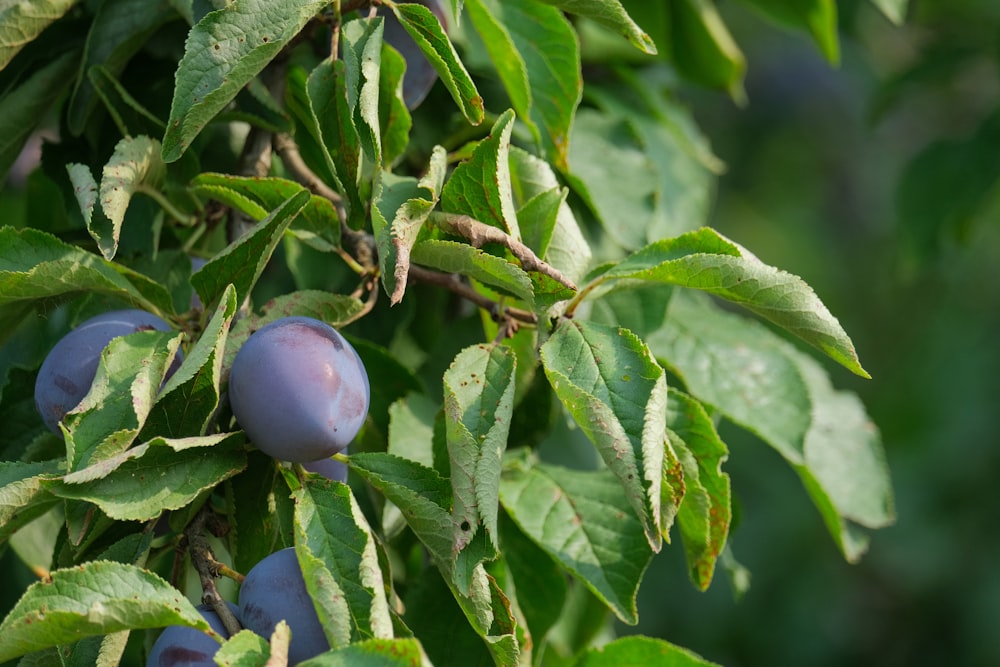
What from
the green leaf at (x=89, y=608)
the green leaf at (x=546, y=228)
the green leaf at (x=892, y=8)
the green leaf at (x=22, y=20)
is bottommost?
the green leaf at (x=89, y=608)

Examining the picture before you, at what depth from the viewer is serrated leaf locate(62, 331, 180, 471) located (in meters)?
0.59

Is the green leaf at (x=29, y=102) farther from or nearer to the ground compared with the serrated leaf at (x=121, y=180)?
nearer to the ground

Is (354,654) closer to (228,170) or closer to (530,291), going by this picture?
(530,291)

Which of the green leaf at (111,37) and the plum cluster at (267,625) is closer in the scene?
the plum cluster at (267,625)

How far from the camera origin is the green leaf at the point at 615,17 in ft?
2.36

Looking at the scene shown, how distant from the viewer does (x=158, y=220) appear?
2.70 feet

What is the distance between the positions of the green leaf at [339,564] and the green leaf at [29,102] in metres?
0.40

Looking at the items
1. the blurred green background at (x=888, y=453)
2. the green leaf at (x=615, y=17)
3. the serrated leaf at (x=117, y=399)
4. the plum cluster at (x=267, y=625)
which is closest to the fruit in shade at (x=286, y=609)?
the plum cluster at (x=267, y=625)

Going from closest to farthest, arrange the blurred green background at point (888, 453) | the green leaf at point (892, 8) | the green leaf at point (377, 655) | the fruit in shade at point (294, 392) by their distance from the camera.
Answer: the green leaf at point (377, 655), the fruit in shade at point (294, 392), the green leaf at point (892, 8), the blurred green background at point (888, 453)

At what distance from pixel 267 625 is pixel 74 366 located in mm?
200

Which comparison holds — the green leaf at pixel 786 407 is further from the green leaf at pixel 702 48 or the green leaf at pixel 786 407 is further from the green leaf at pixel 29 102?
the green leaf at pixel 29 102

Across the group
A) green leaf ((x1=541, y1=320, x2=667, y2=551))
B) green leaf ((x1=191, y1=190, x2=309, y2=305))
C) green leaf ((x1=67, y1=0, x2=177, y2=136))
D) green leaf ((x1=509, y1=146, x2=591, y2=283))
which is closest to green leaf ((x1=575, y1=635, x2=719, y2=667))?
green leaf ((x1=541, y1=320, x2=667, y2=551))

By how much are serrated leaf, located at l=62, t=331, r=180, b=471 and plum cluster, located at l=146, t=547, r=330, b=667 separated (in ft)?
0.33

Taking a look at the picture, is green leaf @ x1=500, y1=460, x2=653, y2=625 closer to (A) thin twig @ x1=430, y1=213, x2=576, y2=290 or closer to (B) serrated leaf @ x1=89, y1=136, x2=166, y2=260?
(A) thin twig @ x1=430, y1=213, x2=576, y2=290
